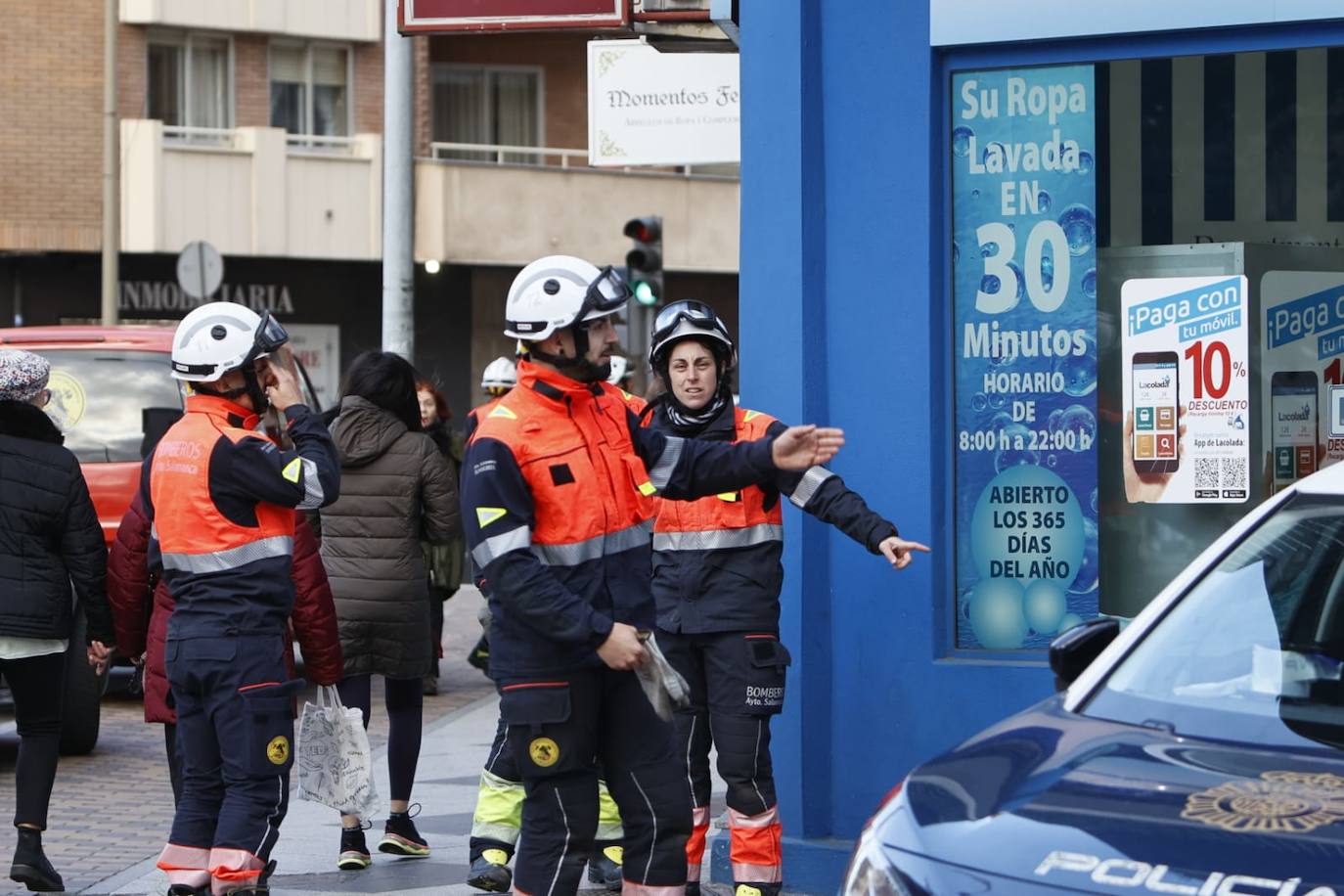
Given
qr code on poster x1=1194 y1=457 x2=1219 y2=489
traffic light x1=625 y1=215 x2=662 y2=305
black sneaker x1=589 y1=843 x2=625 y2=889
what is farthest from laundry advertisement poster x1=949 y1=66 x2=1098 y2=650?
traffic light x1=625 y1=215 x2=662 y2=305

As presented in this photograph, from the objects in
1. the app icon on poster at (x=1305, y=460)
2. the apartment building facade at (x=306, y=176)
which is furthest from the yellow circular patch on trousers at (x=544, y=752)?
the apartment building facade at (x=306, y=176)

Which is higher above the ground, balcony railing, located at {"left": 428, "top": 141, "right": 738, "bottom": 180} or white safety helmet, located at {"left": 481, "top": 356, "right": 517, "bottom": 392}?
balcony railing, located at {"left": 428, "top": 141, "right": 738, "bottom": 180}

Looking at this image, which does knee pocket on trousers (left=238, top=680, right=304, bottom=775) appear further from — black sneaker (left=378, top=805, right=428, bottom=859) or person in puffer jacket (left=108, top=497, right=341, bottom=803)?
black sneaker (left=378, top=805, right=428, bottom=859)

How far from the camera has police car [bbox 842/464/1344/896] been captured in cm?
320

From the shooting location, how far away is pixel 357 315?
96.0 feet

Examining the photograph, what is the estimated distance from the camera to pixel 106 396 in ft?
39.0

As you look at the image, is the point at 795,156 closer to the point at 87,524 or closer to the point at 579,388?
the point at 579,388

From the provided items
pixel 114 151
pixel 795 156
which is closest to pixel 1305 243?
pixel 795 156

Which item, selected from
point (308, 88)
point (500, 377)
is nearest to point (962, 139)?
point (500, 377)

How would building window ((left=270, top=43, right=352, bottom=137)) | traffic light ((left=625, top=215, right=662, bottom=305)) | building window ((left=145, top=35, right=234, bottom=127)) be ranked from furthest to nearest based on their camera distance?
building window ((left=270, top=43, right=352, bottom=137))
building window ((left=145, top=35, right=234, bottom=127))
traffic light ((left=625, top=215, right=662, bottom=305))

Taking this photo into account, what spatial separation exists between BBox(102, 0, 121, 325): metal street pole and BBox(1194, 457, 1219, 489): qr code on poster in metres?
21.0

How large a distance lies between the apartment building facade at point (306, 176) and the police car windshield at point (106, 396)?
15.7m

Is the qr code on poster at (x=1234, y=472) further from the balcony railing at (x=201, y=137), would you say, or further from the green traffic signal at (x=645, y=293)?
the balcony railing at (x=201, y=137)

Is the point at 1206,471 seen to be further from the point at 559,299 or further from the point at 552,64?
the point at 552,64
